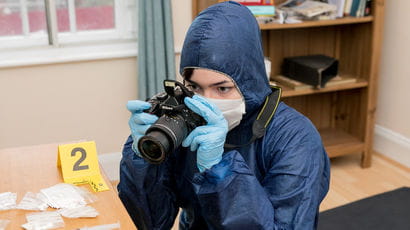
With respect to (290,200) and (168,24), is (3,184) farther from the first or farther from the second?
(168,24)

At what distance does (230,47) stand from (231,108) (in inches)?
6.0

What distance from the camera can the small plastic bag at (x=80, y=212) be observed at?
118 cm

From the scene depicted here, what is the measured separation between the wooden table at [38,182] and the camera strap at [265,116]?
0.33m

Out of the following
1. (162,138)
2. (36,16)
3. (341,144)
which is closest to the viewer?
(162,138)

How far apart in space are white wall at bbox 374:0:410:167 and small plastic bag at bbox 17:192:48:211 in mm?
2366

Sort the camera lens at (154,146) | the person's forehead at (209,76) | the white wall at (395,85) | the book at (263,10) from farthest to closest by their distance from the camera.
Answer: the white wall at (395,85) → the book at (263,10) → the person's forehead at (209,76) → the camera lens at (154,146)

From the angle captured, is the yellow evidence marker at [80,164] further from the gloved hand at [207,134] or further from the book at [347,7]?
the book at [347,7]

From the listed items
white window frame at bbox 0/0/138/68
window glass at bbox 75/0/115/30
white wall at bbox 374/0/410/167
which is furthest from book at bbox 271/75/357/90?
window glass at bbox 75/0/115/30

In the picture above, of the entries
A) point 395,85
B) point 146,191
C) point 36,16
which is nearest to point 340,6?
point 395,85

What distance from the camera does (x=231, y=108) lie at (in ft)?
4.16

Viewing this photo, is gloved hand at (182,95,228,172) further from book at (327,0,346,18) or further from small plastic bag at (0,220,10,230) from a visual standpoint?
book at (327,0,346,18)

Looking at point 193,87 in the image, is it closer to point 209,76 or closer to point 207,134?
point 209,76

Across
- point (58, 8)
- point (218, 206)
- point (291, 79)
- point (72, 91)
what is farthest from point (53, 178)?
point (291, 79)

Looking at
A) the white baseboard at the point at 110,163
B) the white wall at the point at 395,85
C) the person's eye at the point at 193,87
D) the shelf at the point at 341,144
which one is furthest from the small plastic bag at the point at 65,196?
the white wall at the point at 395,85
